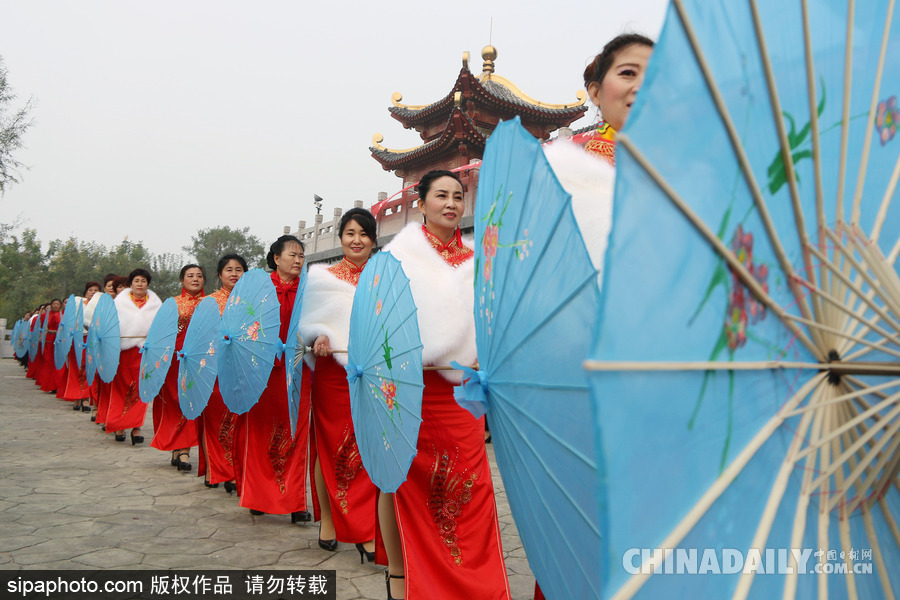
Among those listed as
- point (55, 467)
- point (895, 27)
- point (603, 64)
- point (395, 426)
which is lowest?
point (55, 467)

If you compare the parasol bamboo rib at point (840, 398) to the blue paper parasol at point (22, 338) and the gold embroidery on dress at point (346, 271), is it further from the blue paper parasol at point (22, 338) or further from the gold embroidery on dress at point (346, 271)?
the blue paper parasol at point (22, 338)

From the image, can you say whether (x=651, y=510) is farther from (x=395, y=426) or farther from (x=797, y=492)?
(x=395, y=426)

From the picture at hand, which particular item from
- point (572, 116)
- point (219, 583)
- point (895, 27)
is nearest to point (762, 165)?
point (895, 27)

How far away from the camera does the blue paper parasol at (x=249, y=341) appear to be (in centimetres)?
358

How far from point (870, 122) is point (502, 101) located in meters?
16.6

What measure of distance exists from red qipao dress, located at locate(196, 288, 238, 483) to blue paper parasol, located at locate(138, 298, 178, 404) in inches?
23.0

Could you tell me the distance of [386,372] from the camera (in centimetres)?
213

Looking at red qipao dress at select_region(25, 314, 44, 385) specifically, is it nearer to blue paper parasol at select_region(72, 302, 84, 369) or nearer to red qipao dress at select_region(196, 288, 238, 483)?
blue paper parasol at select_region(72, 302, 84, 369)

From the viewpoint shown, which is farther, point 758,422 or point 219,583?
point 219,583

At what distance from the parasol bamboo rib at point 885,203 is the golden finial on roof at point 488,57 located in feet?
58.4

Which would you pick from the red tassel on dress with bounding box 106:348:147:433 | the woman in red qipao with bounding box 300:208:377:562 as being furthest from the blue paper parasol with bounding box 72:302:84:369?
the woman in red qipao with bounding box 300:208:377:562

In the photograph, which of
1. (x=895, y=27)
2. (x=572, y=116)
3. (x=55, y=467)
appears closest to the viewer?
(x=895, y=27)

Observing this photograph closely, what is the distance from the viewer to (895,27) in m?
0.94

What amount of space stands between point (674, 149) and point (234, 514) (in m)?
4.00
